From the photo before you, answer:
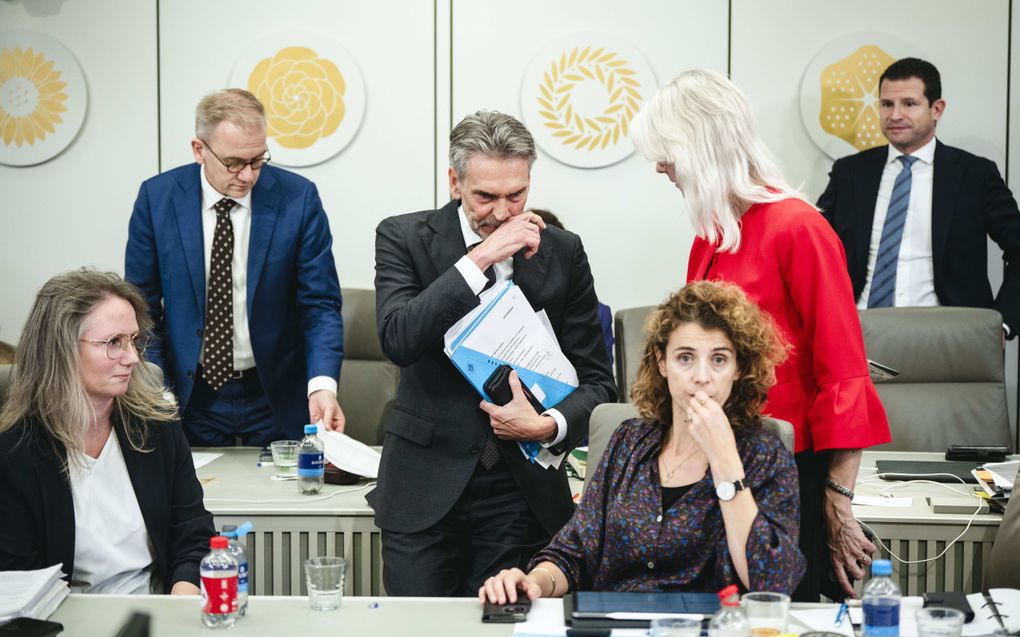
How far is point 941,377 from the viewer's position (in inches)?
144

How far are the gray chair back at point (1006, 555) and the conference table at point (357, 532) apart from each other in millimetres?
298

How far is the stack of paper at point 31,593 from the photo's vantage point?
188 cm

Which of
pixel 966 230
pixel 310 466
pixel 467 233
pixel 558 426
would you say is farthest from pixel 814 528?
pixel 966 230

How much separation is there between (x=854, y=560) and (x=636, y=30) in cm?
317

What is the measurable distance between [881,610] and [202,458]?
7.07ft

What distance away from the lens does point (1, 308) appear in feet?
16.6

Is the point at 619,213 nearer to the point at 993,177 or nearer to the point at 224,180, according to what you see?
the point at 993,177

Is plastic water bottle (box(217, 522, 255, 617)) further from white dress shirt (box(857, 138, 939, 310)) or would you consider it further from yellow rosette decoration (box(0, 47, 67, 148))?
yellow rosette decoration (box(0, 47, 67, 148))

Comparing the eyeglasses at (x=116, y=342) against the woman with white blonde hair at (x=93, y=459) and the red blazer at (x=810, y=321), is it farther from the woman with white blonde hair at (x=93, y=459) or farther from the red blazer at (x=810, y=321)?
the red blazer at (x=810, y=321)

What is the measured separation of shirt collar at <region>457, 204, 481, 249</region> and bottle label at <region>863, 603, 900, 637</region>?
3.66ft

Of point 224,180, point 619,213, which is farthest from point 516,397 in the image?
point 619,213

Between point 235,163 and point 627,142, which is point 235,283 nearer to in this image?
point 235,163

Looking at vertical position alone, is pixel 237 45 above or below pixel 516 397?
above

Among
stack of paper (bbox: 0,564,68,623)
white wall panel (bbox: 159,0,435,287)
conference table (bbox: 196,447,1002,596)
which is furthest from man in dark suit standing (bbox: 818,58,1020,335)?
stack of paper (bbox: 0,564,68,623)
